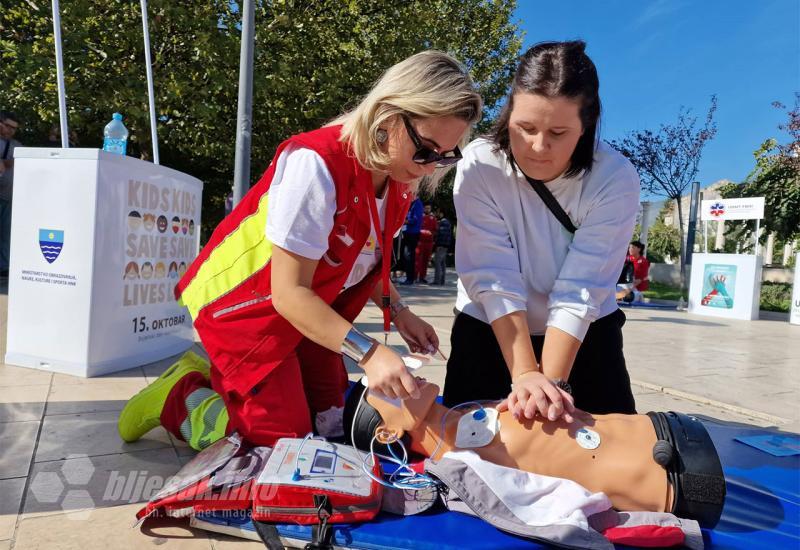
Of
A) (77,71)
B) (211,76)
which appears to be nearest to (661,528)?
(211,76)

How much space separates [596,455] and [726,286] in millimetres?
10185

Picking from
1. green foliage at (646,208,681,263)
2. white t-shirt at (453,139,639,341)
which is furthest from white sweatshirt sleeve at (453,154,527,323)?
green foliage at (646,208,681,263)

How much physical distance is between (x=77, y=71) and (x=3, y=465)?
30.9 feet

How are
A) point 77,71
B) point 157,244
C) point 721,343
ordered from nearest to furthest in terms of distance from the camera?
point 157,244 → point 721,343 → point 77,71

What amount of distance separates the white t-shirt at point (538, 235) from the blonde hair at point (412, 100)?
1.33 ft

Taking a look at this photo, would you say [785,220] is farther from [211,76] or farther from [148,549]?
[148,549]

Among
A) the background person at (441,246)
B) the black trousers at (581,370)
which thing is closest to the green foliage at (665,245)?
the background person at (441,246)

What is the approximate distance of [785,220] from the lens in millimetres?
16359

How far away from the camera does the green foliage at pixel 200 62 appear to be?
9.41m

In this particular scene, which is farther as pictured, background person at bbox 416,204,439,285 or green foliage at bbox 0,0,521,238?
background person at bbox 416,204,439,285

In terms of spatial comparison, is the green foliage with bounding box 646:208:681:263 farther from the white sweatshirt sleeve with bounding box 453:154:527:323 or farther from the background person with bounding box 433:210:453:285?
the white sweatshirt sleeve with bounding box 453:154:527:323

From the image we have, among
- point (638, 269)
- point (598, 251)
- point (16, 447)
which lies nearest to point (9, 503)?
point (16, 447)

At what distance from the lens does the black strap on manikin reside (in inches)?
85.2

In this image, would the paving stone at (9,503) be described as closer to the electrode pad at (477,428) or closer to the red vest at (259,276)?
the red vest at (259,276)
